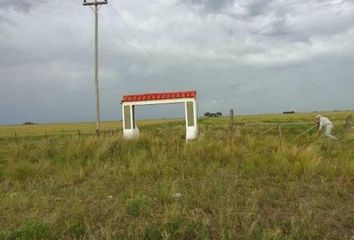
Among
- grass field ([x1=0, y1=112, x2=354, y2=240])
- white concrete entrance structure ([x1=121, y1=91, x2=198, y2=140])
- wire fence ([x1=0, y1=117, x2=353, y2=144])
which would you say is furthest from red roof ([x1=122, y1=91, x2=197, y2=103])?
grass field ([x1=0, y1=112, x2=354, y2=240])

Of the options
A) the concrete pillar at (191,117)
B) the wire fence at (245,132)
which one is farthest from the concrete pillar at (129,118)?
the concrete pillar at (191,117)

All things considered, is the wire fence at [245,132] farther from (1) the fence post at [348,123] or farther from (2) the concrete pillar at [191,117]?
(2) the concrete pillar at [191,117]

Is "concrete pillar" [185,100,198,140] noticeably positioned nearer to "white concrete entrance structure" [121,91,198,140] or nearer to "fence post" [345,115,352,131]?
"white concrete entrance structure" [121,91,198,140]

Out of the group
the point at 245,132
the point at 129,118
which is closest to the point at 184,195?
the point at 245,132

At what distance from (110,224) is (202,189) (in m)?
1.88

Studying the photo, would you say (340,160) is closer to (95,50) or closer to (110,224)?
(110,224)

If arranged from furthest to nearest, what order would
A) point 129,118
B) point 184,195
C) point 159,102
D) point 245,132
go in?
point 129,118 < point 159,102 < point 245,132 < point 184,195

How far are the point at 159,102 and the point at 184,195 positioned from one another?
56.8 feet

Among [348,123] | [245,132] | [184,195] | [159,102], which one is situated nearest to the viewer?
[184,195]

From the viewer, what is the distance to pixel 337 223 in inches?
219

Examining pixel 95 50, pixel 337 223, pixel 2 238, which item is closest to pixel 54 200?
pixel 2 238

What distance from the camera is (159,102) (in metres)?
23.7

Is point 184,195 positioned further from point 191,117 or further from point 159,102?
point 159,102

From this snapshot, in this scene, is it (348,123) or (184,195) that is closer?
(184,195)
